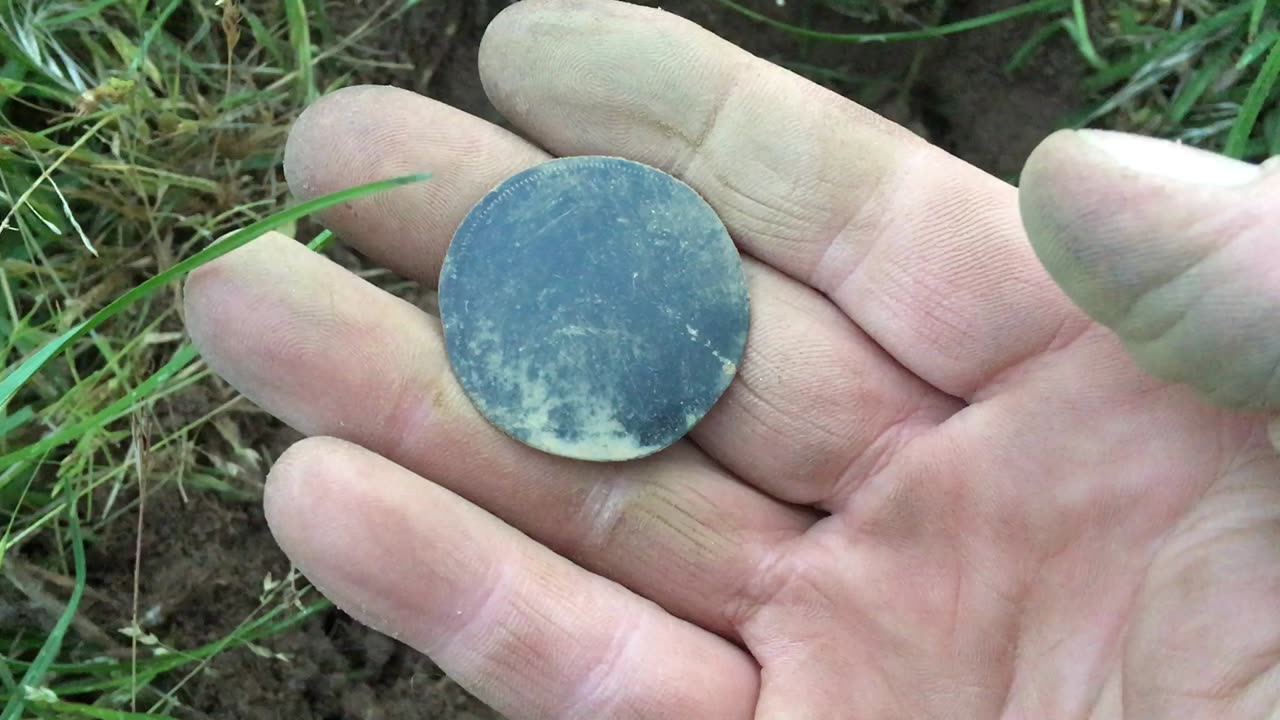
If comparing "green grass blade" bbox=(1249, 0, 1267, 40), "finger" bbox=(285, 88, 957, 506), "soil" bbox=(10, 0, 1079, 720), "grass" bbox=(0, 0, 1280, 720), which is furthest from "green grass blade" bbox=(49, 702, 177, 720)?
"green grass blade" bbox=(1249, 0, 1267, 40)

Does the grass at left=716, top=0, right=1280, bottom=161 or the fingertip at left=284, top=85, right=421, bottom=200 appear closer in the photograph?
the fingertip at left=284, top=85, right=421, bottom=200

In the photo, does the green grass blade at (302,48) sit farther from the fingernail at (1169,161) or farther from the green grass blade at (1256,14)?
the green grass blade at (1256,14)

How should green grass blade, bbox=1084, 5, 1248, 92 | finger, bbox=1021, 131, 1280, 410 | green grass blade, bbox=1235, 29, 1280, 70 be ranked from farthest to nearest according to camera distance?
green grass blade, bbox=1084, 5, 1248, 92
green grass blade, bbox=1235, 29, 1280, 70
finger, bbox=1021, 131, 1280, 410

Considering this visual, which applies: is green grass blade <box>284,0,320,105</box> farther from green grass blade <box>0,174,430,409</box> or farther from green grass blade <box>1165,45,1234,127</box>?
green grass blade <box>1165,45,1234,127</box>

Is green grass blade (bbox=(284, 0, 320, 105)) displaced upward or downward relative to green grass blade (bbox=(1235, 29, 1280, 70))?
→ downward

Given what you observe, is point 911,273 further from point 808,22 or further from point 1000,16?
point 808,22

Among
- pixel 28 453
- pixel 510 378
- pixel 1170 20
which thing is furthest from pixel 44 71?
pixel 1170 20

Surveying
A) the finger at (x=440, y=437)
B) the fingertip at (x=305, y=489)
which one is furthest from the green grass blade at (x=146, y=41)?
the fingertip at (x=305, y=489)

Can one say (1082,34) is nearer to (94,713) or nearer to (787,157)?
(787,157)
